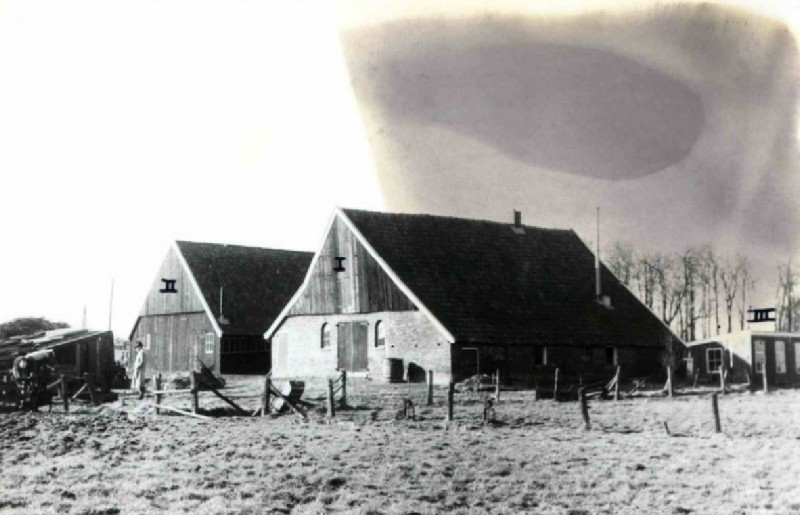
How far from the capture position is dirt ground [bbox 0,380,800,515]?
10539mm

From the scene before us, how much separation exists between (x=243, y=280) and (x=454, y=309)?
1477 centimetres

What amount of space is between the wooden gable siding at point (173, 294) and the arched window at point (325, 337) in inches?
312

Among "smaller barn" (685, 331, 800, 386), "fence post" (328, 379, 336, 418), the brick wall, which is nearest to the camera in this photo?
"fence post" (328, 379, 336, 418)

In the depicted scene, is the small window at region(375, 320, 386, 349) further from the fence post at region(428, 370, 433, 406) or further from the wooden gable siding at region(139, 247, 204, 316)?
the wooden gable siding at region(139, 247, 204, 316)

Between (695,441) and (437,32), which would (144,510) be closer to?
(437,32)

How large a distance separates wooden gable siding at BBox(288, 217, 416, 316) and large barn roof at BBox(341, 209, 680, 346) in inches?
25.1

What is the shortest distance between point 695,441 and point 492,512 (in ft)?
20.1

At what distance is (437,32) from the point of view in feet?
40.1

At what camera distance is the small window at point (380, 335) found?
29.6 metres

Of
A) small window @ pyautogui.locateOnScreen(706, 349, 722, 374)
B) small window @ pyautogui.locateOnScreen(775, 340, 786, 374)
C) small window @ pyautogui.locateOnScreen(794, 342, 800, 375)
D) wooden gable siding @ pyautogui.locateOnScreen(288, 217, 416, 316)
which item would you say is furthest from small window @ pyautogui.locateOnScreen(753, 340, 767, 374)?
wooden gable siding @ pyautogui.locateOnScreen(288, 217, 416, 316)

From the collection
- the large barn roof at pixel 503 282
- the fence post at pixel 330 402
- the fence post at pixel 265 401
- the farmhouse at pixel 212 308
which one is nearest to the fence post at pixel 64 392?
the fence post at pixel 265 401

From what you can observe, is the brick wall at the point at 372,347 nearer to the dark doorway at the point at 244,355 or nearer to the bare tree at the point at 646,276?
the dark doorway at the point at 244,355

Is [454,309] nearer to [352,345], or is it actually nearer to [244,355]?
[352,345]

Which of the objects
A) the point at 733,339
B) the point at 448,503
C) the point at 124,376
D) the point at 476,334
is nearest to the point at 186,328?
the point at 124,376
